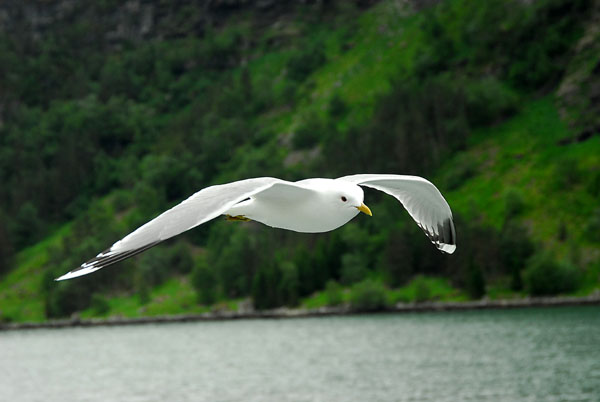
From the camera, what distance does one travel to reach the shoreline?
11462 cm

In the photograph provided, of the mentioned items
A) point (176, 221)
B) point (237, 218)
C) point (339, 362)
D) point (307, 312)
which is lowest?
point (339, 362)

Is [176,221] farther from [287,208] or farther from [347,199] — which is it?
[347,199]

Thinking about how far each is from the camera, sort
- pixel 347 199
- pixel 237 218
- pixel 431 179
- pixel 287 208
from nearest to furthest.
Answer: pixel 347 199 → pixel 287 208 → pixel 237 218 → pixel 431 179

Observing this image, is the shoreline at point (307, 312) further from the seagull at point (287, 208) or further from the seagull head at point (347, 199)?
the seagull head at point (347, 199)

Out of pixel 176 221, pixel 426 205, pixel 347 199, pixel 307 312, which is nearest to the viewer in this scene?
pixel 176 221

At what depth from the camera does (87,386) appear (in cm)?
8094

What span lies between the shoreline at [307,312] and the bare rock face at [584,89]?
35546mm

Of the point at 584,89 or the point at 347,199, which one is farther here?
the point at 584,89

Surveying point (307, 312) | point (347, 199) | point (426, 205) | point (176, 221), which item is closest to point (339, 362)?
point (307, 312)

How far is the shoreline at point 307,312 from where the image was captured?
11462cm

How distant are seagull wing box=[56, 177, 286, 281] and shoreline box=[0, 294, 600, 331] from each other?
107858 mm

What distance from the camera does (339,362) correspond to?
8256 centimetres

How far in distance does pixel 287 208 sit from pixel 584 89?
14537cm

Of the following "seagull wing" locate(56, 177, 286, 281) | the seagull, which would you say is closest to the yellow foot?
the seagull
